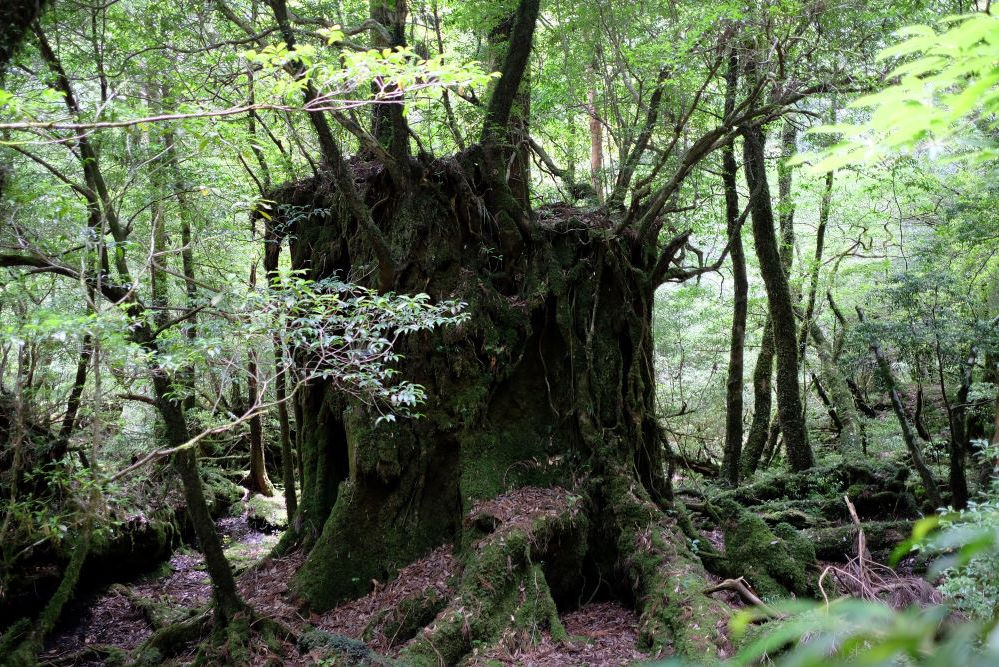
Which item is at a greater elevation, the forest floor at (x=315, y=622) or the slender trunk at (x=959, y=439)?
the slender trunk at (x=959, y=439)

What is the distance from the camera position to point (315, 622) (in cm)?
621

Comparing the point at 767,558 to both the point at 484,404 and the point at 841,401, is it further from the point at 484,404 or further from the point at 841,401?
the point at 841,401

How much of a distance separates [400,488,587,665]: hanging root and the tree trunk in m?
5.58

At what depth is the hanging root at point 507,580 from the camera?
5.29 meters

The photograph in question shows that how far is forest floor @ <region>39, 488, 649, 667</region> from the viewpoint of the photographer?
5.39 metres

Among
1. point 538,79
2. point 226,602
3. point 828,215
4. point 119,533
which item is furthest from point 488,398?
point 828,215

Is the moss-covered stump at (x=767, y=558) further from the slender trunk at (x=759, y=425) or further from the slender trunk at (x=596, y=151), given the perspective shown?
the slender trunk at (x=596, y=151)

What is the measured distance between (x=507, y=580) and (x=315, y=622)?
1991mm

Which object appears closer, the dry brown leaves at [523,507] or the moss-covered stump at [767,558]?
the moss-covered stump at [767,558]

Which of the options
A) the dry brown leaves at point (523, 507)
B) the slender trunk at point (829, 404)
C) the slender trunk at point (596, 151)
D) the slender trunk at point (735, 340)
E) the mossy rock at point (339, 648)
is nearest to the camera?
the mossy rock at point (339, 648)

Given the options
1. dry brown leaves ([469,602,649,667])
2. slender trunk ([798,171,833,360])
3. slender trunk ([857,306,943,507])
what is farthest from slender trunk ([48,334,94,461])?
slender trunk ([798,171,833,360])

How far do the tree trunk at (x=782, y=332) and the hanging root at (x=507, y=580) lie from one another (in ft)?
18.3

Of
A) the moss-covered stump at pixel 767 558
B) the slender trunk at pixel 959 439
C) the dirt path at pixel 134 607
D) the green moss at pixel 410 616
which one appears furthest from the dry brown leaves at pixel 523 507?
the slender trunk at pixel 959 439

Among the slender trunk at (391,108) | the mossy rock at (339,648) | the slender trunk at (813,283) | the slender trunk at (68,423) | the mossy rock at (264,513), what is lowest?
the mossy rock at (264,513)
